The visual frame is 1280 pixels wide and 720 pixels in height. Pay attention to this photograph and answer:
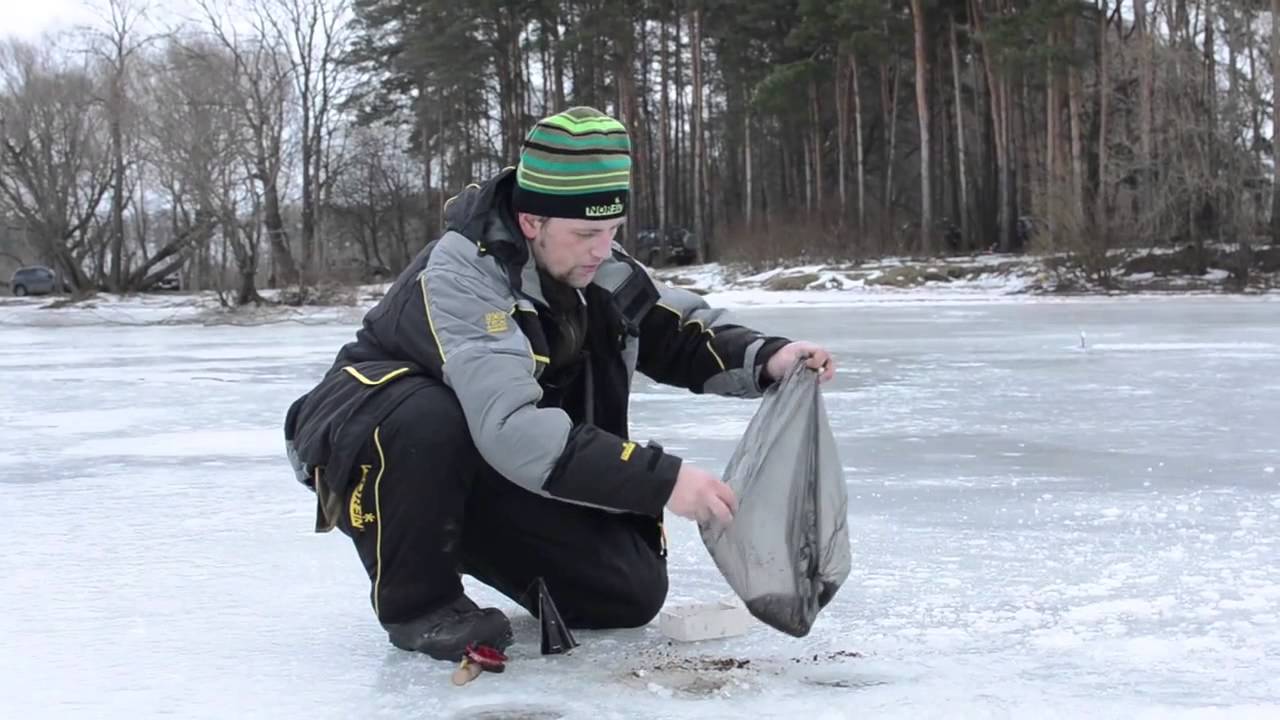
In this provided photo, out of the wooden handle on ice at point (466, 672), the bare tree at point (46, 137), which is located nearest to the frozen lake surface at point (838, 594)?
the wooden handle on ice at point (466, 672)

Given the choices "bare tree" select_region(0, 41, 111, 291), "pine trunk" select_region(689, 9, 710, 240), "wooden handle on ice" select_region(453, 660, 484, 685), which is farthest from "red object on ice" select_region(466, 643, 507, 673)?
"pine trunk" select_region(689, 9, 710, 240)

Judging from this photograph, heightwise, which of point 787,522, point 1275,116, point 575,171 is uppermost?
point 1275,116

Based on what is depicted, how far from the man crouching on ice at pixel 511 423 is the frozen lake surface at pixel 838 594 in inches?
5.2

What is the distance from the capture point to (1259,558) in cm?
273

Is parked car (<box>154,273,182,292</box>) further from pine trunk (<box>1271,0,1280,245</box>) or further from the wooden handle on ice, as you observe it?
the wooden handle on ice

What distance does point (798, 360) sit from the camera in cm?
228

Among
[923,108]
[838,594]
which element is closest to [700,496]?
[838,594]

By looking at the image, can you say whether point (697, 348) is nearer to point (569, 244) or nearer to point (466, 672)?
point (569, 244)

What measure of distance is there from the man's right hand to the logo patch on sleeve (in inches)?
14.2

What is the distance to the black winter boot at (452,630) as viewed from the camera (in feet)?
6.79

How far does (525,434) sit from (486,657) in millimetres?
406

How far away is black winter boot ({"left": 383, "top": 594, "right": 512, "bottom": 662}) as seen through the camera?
207cm

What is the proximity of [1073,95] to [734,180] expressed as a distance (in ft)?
70.0

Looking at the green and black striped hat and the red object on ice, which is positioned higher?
the green and black striped hat
